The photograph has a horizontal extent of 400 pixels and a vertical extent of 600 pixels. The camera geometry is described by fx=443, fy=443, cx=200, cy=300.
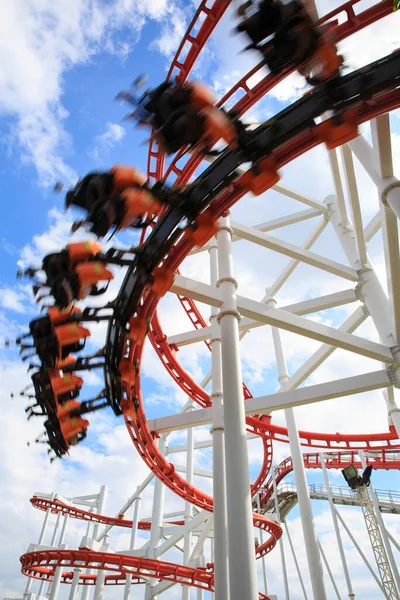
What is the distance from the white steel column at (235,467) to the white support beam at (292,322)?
139 mm

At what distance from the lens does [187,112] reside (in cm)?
302

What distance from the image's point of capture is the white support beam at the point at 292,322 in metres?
4.13

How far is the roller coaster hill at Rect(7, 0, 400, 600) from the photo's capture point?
2.95m

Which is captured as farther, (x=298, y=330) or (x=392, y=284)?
(x=298, y=330)

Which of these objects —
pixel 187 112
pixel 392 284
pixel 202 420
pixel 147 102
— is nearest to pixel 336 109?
pixel 187 112

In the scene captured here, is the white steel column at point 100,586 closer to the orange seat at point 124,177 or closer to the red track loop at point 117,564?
the red track loop at point 117,564

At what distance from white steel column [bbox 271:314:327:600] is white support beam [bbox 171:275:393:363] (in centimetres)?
169

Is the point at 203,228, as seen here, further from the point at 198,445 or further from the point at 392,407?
the point at 198,445

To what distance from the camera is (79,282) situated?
160 inches

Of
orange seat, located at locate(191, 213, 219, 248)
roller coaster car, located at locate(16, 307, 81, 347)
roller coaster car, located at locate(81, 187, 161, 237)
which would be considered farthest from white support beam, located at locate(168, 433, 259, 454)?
roller coaster car, located at locate(81, 187, 161, 237)

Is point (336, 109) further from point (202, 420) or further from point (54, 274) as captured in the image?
point (202, 420)

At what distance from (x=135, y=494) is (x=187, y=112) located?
10.1 meters

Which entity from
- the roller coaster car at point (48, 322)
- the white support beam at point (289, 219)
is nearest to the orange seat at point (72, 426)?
the roller coaster car at point (48, 322)

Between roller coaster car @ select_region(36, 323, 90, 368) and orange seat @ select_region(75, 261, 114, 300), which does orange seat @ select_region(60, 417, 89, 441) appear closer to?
roller coaster car @ select_region(36, 323, 90, 368)
